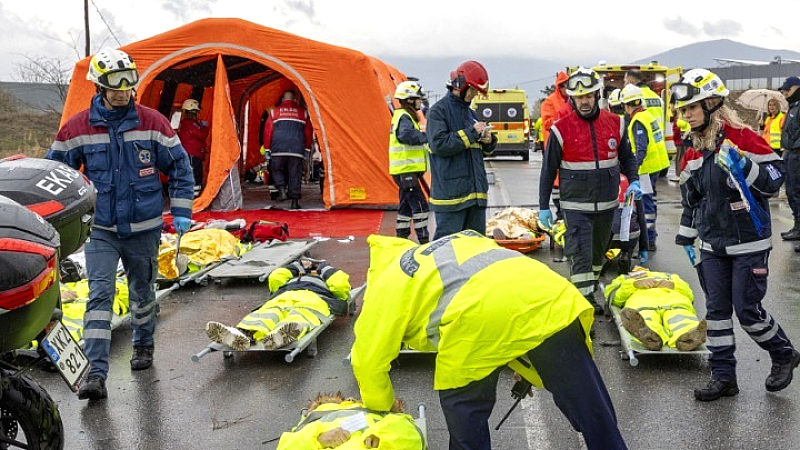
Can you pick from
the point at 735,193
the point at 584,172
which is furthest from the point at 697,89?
the point at 584,172

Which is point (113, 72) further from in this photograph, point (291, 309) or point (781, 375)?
point (781, 375)

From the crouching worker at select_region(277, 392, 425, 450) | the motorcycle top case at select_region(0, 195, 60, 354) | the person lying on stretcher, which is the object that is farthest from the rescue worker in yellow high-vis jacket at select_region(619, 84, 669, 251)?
the motorcycle top case at select_region(0, 195, 60, 354)

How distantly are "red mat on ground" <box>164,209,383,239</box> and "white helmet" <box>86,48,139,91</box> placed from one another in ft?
19.9

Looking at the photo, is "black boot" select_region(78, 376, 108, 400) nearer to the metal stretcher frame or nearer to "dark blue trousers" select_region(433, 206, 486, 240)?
"dark blue trousers" select_region(433, 206, 486, 240)

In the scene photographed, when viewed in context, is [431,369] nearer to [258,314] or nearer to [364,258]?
[258,314]

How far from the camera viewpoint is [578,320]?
349cm

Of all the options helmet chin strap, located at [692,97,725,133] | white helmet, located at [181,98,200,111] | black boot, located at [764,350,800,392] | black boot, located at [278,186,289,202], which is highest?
helmet chin strap, located at [692,97,725,133]

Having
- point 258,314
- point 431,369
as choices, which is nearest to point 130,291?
point 258,314

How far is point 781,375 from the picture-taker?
5.21 metres

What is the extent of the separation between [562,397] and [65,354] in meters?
2.48

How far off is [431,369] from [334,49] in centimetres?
867

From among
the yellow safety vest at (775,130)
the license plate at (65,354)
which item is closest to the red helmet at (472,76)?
the license plate at (65,354)

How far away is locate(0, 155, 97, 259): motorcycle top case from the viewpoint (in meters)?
4.23

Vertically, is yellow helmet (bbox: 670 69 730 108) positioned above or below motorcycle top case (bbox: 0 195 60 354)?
above
